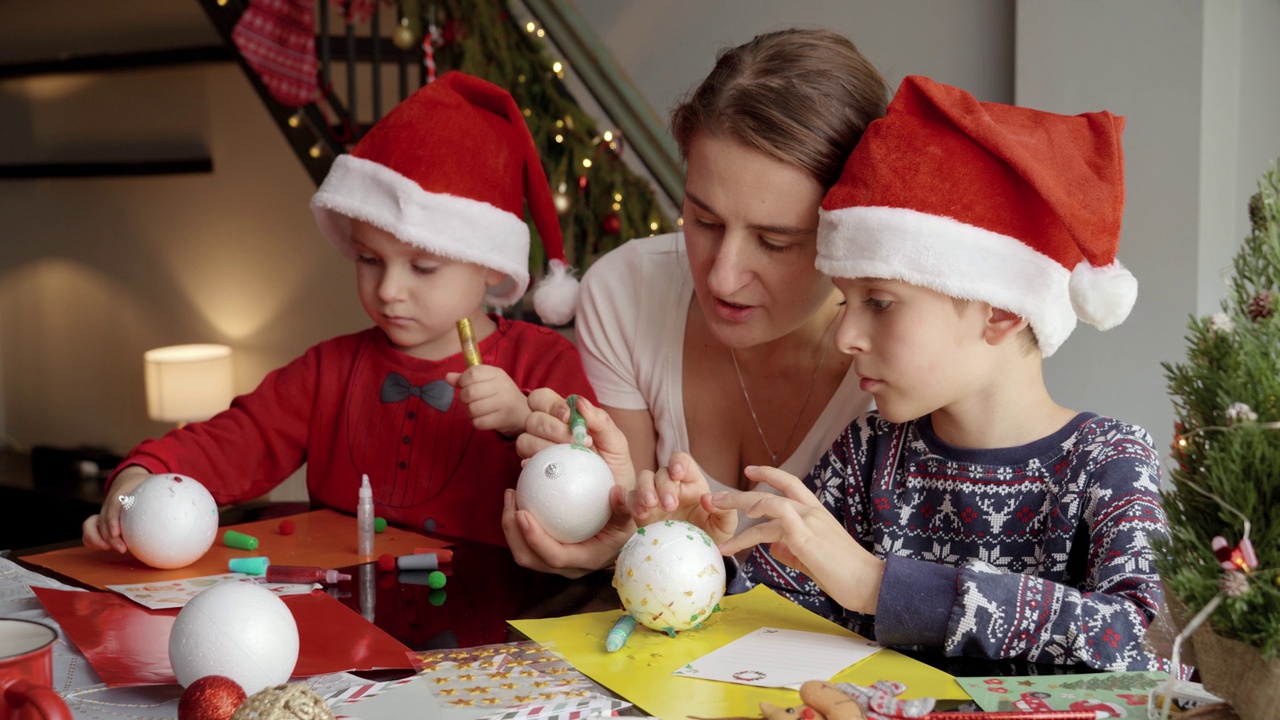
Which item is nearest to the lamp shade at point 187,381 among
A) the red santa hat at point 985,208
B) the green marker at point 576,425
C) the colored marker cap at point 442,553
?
the colored marker cap at point 442,553

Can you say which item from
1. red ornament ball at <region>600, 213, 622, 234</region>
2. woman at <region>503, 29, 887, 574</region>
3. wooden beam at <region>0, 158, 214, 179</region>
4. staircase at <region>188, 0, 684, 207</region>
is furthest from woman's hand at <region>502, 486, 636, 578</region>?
wooden beam at <region>0, 158, 214, 179</region>

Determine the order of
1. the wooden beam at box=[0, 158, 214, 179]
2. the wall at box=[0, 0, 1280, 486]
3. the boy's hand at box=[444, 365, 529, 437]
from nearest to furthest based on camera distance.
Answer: the boy's hand at box=[444, 365, 529, 437]
the wall at box=[0, 0, 1280, 486]
the wooden beam at box=[0, 158, 214, 179]

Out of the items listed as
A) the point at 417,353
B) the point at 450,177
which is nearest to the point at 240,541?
the point at 417,353

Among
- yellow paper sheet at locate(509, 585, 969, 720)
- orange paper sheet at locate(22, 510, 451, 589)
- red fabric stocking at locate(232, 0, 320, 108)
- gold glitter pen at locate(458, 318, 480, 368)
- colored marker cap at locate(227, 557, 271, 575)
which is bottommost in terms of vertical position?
yellow paper sheet at locate(509, 585, 969, 720)

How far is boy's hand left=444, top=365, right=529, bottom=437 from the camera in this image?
1461mm

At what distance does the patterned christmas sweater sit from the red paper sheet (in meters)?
0.40

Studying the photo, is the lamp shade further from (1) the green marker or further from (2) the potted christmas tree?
(2) the potted christmas tree

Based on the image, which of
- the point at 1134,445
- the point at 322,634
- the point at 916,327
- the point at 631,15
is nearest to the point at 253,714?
the point at 322,634

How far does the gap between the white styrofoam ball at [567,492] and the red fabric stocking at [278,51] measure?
228 centimetres

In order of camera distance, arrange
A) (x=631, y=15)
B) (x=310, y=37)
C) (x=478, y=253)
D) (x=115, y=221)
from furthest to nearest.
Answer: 1. (x=115, y=221)
2. (x=631, y=15)
3. (x=310, y=37)
4. (x=478, y=253)

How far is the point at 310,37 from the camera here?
3.18 m

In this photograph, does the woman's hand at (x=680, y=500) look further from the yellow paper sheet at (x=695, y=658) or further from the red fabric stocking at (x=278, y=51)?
the red fabric stocking at (x=278, y=51)

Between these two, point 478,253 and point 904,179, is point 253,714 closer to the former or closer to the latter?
point 904,179

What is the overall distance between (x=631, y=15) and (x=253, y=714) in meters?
3.12
